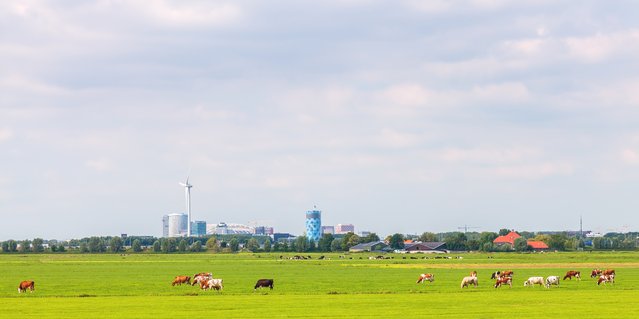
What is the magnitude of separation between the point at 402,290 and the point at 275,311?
54.7 ft

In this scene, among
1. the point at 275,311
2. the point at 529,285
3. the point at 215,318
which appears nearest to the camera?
the point at 215,318

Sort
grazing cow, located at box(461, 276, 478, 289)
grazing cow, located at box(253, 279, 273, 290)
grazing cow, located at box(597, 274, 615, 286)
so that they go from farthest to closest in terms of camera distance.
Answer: grazing cow, located at box(597, 274, 615, 286)
grazing cow, located at box(461, 276, 478, 289)
grazing cow, located at box(253, 279, 273, 290)

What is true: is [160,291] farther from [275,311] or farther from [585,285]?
[585,285]

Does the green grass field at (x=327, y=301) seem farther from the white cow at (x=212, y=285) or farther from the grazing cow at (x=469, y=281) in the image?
the grazing cow at (x=469, y=281)

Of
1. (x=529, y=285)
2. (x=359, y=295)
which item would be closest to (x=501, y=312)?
(x=359, y=295)

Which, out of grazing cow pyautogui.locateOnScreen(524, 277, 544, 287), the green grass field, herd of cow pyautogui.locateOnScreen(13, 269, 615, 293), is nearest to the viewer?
the green grass field

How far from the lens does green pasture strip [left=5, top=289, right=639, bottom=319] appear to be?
39844 mm


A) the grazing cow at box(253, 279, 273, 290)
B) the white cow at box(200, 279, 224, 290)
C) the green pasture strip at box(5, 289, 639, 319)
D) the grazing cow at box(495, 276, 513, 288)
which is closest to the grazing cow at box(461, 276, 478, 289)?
the grazing cow at box(495, 276, 513, 288)

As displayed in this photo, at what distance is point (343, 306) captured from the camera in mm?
43812

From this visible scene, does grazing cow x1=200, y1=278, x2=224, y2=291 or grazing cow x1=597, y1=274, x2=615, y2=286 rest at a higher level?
grazing cow x1=200, y1=278, x2=224, y2=291

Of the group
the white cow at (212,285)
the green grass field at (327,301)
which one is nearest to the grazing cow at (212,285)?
the white cow at (212,285)

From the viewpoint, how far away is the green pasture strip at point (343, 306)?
39844 millimetres

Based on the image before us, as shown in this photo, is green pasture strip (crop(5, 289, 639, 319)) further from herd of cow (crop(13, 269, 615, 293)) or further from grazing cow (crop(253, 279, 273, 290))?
grazing cow (crop(253, 279, 273, 290))

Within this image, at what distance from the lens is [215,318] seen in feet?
127
